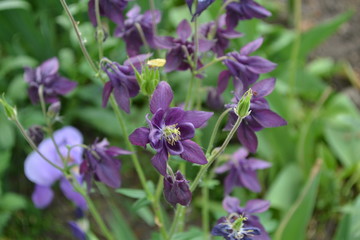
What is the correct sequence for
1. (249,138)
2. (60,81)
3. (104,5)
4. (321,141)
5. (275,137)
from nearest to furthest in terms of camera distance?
(249,138) → (104,5) → (60,81) → (275,137) → (321,141)

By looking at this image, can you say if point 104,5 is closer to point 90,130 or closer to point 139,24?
point 139,24

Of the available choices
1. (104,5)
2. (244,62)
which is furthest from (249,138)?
(104,5)

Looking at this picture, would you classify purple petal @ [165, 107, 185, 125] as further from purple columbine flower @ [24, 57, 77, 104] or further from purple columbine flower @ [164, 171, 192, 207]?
purple columbine flower @ [24, 57, 77, 104]

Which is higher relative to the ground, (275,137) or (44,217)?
(275,137)

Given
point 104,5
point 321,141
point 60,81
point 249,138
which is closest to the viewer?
point 249,138

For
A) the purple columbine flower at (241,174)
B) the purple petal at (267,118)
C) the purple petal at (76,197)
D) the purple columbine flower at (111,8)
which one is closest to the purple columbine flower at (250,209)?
the purple columbine flower at (241,174)

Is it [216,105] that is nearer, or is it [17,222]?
[216,105]

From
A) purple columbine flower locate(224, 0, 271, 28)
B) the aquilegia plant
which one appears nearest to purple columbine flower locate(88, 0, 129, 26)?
the aquilegia plant
